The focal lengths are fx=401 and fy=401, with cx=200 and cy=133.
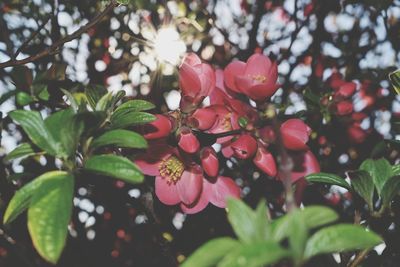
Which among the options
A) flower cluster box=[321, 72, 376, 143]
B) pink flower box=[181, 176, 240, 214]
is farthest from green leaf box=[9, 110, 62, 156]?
flower cluster box=[321, 72, 376, 143]

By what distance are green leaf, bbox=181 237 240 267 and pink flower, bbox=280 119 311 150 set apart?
1.25 ft

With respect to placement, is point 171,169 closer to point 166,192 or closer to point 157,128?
point 166,192

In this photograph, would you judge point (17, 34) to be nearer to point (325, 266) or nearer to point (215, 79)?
point (215, 79)

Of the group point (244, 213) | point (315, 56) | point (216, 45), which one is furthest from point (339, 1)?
point (244, 213)

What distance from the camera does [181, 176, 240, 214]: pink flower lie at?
830 millimetres

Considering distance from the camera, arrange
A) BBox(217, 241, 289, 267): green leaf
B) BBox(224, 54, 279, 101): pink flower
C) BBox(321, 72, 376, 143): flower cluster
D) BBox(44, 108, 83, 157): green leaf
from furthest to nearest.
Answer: BBox(321, 72, 376, 143): flower cluster → BBox(224, 54, 279, 101): pink flower → BBox(44, 108, 83, 157): green leaf → BBox(217, 241, 289, 267): green leaf

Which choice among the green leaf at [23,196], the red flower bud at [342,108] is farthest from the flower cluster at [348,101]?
the green leaf at [23,196]

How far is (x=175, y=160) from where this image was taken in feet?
2.80

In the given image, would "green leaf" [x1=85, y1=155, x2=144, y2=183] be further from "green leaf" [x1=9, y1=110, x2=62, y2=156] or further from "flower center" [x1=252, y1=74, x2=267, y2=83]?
"flower center" [x1=252, y1=74, x2=267, y2=83]

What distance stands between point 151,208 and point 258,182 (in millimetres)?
1039

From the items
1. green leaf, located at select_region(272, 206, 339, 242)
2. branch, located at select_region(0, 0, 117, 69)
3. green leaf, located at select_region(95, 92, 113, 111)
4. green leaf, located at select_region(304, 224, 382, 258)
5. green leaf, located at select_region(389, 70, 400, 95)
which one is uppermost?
branch, located at select_region(0, 0, 117, 69)

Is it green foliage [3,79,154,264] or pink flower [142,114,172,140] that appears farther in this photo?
pink flower [142,114,172,140]

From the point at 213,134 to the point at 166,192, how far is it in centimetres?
17

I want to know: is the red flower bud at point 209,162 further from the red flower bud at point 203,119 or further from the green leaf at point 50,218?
the green leaf at point 50,218
